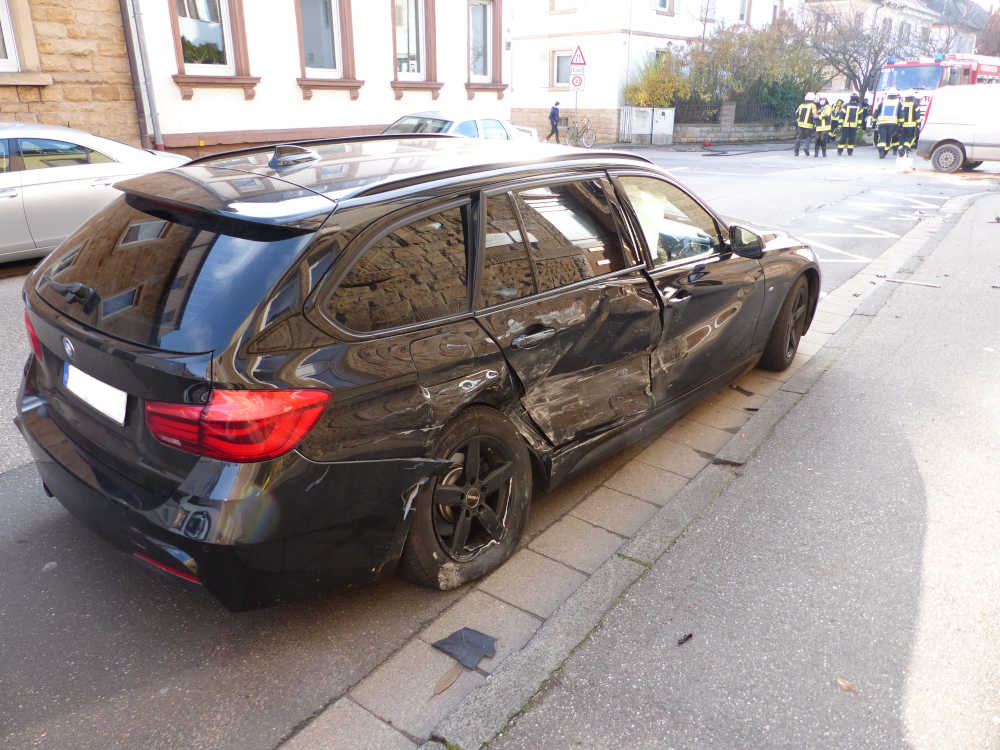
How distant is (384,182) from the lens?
2922 mm

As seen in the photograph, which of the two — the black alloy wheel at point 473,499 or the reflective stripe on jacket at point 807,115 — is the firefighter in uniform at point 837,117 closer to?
the reflective stripe on jacket at point 807,115

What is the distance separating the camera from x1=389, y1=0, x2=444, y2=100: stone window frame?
1767 cm

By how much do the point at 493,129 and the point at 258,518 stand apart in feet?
44.0

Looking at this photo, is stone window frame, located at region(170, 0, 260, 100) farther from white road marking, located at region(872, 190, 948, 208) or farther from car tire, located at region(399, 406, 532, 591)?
car tire, located at region(399, 406, 532, 591)

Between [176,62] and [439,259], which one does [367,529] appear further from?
[176,62]

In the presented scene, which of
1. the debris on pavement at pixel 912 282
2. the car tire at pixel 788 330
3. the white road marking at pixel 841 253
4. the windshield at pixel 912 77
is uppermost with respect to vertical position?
the windshield at pixel 912 77

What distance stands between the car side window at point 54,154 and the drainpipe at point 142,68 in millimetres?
5759

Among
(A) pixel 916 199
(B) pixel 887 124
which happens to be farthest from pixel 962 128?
(B) pixel 887 124

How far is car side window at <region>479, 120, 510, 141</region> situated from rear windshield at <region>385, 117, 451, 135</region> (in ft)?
2.68

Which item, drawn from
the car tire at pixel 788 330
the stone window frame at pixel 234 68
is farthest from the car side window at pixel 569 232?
the stone window frame at pixel 234 68

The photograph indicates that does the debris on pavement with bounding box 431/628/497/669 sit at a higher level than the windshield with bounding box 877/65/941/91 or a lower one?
lower

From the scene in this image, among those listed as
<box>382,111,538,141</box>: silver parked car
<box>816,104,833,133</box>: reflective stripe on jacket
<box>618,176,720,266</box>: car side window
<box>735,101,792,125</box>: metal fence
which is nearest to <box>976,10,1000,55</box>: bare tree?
<box>735,101,792,125</box>: metal fence

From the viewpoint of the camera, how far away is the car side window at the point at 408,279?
2.65m

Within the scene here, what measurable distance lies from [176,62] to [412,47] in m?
6.10
